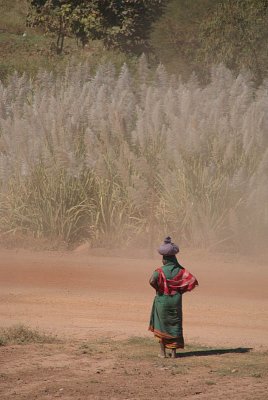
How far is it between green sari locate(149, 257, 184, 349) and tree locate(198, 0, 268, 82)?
48.8 feet

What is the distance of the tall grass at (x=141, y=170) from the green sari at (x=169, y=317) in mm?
5741

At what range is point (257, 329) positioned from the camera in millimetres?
11602

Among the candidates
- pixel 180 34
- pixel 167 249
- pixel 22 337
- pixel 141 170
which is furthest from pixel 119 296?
pixel 180 34

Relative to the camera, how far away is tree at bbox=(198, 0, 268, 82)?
2470 centimetres

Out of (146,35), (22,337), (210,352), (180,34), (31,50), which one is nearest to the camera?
(210,352)

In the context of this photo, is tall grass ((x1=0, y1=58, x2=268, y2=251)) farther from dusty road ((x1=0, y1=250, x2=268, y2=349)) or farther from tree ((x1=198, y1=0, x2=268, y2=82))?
tree ((x1=198, y1=0, x2=268, y2=82))

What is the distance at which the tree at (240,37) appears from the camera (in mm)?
24703

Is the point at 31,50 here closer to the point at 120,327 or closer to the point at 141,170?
the point at 141,170

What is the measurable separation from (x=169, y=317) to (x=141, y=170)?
6453 millimetres

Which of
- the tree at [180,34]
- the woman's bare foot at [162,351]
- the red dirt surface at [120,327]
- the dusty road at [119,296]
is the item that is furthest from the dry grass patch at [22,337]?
the tree at [180,34]

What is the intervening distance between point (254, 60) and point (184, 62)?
3068mm

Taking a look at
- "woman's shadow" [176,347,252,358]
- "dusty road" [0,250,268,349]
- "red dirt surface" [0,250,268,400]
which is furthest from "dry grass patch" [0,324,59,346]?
"woman's shadow" [176,347,252,358]

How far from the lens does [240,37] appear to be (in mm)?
24875

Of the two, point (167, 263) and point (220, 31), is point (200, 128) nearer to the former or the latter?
Result: point (167, 263)
